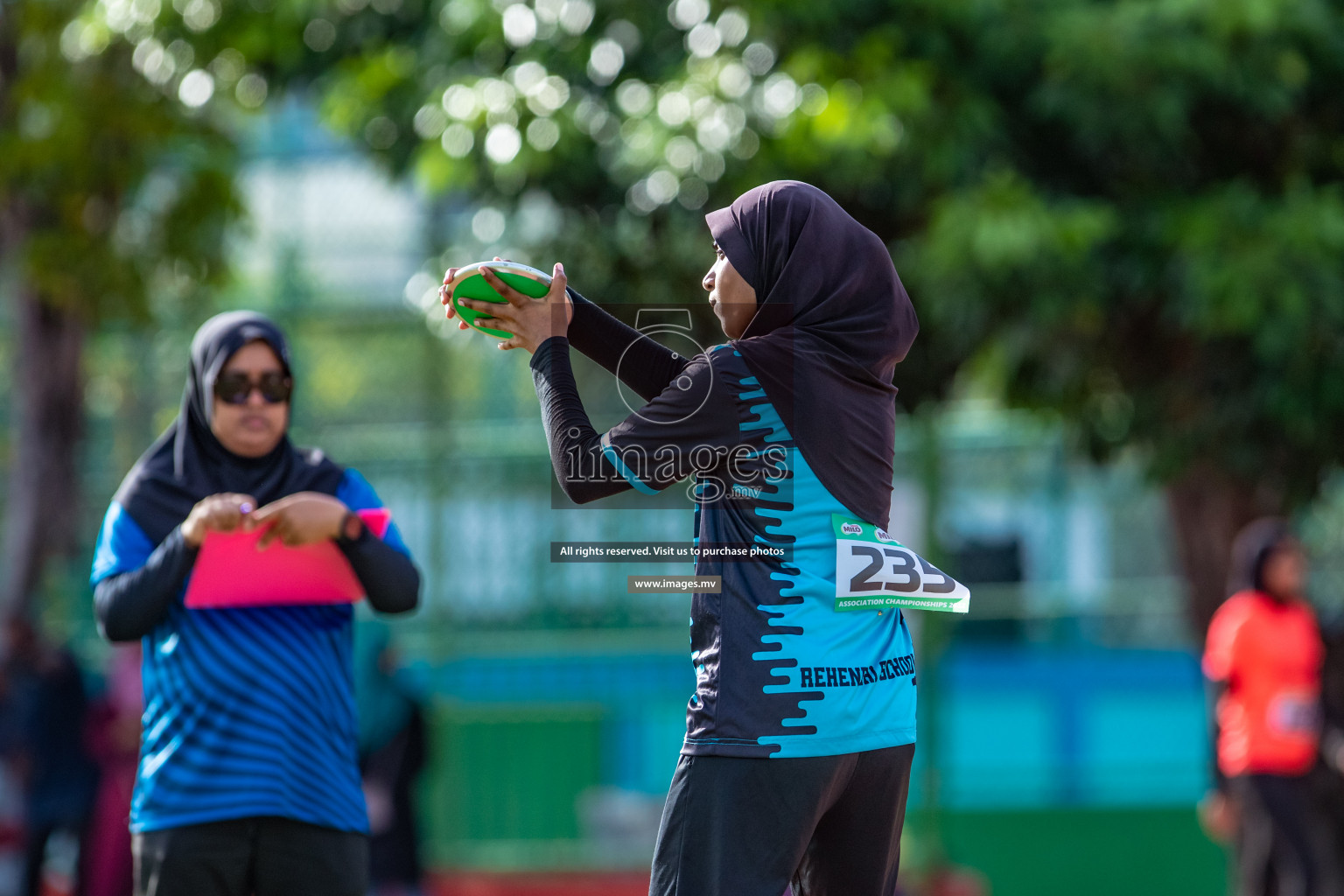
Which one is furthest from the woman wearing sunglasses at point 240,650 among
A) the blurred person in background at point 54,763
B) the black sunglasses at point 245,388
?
the blurred person in background at point 54,763

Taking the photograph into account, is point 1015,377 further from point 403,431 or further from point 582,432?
point 582,432

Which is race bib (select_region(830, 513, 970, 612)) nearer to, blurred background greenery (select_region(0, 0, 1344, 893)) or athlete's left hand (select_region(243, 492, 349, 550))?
athlete's left hand (select_region(243, 492, 349, 550))

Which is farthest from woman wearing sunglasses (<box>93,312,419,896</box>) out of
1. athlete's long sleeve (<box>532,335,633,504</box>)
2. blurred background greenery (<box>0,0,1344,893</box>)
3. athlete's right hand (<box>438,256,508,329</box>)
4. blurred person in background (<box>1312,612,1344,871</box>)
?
blurred person in background (<box>1312,612,1344,871</box>)

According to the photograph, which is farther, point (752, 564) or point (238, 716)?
point (238, 716)

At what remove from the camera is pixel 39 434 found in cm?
795

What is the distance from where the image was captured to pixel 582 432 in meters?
2.44

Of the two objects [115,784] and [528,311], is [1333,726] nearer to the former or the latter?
[528,311]

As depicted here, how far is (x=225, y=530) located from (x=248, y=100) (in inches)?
169

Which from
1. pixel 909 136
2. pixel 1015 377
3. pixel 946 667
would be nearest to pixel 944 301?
pixel 909 136

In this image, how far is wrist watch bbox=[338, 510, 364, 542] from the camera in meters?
3.02

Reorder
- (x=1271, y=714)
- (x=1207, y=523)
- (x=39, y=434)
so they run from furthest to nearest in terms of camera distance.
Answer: (x=39, y=434) < (x=1207, y=523) < (x=1271, y=714)

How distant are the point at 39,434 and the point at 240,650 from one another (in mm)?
5415

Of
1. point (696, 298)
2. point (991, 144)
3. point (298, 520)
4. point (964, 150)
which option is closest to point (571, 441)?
point (298, 520)

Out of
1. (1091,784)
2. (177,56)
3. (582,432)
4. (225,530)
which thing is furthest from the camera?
(1091,784)
